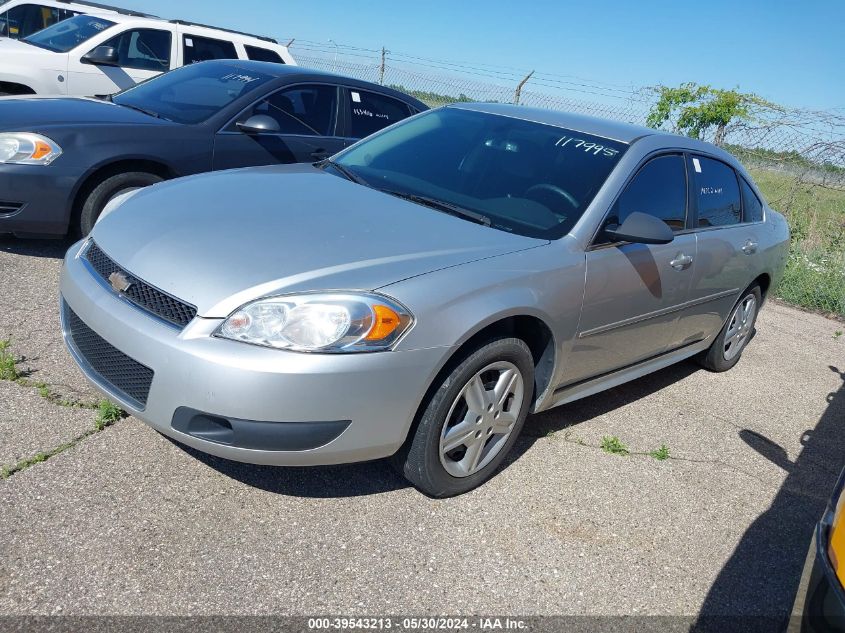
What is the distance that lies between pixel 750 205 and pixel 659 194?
4.75 feet

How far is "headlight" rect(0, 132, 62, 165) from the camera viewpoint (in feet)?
→ 16.0

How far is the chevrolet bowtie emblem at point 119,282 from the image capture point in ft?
9.43

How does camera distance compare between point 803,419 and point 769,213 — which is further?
point 769,213

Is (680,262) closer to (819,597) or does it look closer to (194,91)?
(819,597)

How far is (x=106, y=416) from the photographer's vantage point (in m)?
3.31

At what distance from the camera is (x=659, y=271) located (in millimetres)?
3939

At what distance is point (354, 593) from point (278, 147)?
4278mm

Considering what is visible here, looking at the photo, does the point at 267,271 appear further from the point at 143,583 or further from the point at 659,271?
the point at 659,271

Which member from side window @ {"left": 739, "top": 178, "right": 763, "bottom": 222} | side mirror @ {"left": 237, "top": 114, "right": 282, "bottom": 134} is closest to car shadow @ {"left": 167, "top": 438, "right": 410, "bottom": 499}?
side mirror @ {"left": 237, "top": 114, "right": 282, "bottom": 134}

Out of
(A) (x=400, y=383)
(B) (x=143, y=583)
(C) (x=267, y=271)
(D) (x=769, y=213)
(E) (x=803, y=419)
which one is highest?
(D) (x=769, y=213)

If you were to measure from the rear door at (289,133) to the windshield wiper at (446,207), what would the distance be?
2.11 meters

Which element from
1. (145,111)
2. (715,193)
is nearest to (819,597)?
(715,193)

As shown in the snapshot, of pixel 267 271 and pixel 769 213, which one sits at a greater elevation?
pixel 769 213

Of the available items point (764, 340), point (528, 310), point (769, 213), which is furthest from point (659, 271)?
point (764, 340)
